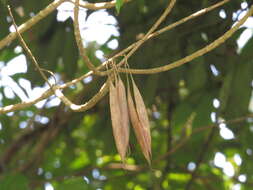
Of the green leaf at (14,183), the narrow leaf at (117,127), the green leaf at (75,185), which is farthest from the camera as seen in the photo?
the green leaf at (14,183)

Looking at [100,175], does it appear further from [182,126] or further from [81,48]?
[81,48]

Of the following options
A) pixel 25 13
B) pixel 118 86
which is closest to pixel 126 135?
pixel 118 86

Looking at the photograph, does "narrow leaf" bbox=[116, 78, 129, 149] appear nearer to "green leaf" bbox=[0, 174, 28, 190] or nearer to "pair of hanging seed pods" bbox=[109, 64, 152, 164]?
"pair of hanging seed pods" bbox=[109, 64, 152, 164]

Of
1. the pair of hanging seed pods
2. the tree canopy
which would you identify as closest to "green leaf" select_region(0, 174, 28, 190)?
the tree canopy

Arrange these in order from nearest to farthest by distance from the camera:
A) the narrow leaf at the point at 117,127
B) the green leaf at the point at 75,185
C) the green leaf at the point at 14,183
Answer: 1. the narrow leaf at the point at 117,127
2. the green leaf at the point at 75,185
3. the green leaf at the point at 14,183

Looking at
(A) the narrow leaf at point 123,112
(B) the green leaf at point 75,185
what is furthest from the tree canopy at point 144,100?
(A) the narrow leaf at point 123,112

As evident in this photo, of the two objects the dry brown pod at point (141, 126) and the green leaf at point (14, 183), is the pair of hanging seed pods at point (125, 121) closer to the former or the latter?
the dry brown pod at point (141, 126)
